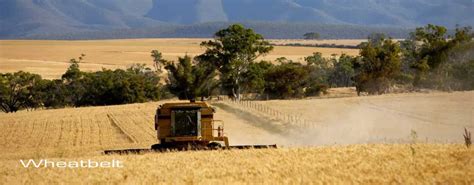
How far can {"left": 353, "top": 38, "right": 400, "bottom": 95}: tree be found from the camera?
9781cm

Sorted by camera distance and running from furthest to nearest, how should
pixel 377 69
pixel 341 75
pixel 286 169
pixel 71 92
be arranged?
pixel 341 75, pixel 71 92, pixel 377 69, pixel 286 169

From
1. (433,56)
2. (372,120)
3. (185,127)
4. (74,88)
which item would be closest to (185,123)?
(185,127)

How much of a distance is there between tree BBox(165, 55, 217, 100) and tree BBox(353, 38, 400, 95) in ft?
63.3

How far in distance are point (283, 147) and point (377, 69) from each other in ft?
222

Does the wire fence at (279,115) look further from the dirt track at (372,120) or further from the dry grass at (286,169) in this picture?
the dry grass at (286,169)

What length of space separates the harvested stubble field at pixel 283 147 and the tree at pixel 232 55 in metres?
19.6

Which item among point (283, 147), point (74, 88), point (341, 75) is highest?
point (283, 147)

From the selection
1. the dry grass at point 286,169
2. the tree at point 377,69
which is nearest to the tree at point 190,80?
the tree at point 377,69

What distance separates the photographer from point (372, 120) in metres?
59.2

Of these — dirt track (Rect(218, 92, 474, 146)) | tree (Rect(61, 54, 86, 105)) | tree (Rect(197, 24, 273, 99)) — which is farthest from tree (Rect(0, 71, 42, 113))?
dirt track (Rect(218, 92, 474, 146))

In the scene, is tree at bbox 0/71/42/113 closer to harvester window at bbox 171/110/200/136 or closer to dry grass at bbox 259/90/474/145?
dry grass at bbox 259/90/474/145

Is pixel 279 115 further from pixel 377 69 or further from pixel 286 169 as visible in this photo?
pixel 286 169

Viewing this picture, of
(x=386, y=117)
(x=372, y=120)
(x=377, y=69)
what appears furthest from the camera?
(x=377, y=69)

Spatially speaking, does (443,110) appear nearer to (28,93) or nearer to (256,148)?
(256,148)
